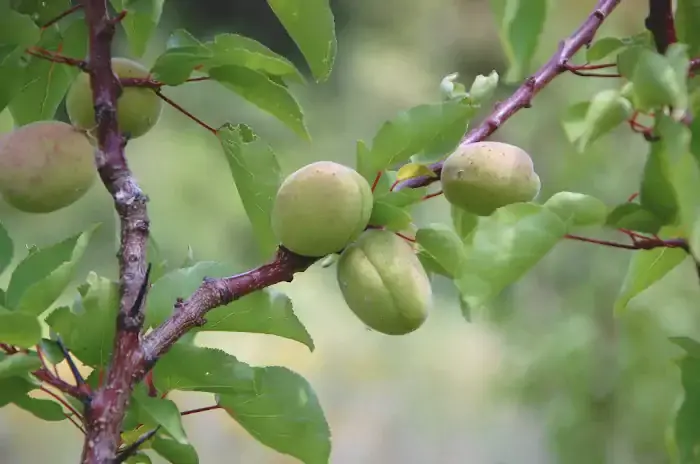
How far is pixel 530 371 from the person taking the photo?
1.44m

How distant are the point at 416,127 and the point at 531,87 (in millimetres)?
97

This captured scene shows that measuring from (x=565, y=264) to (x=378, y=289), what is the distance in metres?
1.30

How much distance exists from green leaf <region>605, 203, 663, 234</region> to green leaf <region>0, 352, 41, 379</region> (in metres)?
0.32

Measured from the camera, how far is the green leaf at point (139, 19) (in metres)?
0.40

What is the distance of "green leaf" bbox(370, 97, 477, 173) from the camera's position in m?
0.39

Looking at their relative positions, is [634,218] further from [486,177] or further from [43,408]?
[43,408]

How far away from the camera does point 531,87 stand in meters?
0.44

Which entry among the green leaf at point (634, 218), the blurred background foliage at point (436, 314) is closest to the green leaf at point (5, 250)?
the green leaf at point (634, 218)

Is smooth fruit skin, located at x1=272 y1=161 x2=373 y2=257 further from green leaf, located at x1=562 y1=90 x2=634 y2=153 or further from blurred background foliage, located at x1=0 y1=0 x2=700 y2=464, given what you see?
blurred background foliage, located at x1=0 y1=0 x2=700 y2=464

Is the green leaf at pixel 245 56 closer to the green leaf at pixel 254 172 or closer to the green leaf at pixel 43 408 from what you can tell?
the green leaf at pixel 254 172

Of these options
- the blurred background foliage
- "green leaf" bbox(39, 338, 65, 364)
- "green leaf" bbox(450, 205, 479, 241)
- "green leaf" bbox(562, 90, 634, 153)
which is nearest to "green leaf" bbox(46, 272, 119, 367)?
"green leaf" bbox(39, 338, 65, 364)

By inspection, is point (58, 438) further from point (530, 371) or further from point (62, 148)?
point (62, 148)

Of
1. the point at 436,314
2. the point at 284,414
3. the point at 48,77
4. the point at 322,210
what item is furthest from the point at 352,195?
the point at 436,314

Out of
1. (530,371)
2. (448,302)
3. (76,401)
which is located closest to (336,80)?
(448,302)
